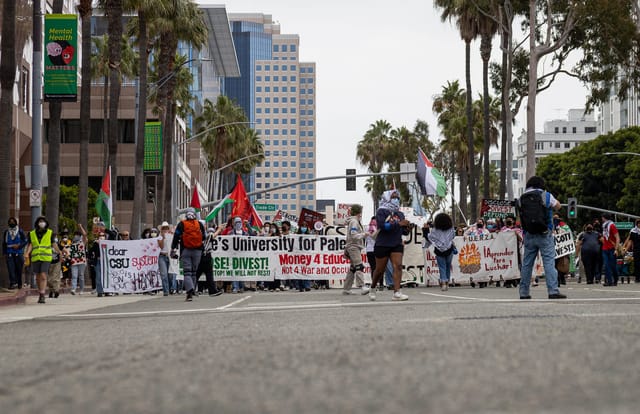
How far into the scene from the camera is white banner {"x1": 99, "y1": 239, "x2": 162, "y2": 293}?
26.9 meters

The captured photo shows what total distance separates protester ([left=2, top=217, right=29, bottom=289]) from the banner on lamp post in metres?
5.36

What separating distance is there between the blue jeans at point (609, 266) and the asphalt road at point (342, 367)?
18.6 meters

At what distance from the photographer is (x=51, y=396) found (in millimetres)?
4938

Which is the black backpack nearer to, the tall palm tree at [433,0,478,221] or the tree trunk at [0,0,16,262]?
the tree trunk at [0,0,16,262]

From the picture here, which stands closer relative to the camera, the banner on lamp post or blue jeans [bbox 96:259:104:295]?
blue jeans [bbox 96:259:104:295]

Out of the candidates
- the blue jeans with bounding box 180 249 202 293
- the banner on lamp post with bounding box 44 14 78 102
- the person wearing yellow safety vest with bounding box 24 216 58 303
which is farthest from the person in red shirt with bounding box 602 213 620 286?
the person wearing yellow safety vest with bounding box 24 216 58 303

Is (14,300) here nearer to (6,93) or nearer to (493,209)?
(6,93)

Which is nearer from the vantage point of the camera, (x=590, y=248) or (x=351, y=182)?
(x=590, y=248)

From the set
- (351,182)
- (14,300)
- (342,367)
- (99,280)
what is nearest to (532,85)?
(351,182)

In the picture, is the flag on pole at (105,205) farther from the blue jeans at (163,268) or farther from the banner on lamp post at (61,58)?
the blue jeans at (163,268)

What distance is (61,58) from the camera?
28188 millimetres

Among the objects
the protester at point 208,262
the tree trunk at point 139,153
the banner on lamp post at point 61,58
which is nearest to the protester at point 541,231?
the protester at point 208,262

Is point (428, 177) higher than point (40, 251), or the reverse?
point (428, 177)

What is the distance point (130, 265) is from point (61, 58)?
233 inches
